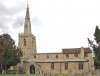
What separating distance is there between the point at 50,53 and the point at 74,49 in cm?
795

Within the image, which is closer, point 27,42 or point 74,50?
point 74,50

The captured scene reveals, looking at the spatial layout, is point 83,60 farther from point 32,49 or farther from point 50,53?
point 32,49

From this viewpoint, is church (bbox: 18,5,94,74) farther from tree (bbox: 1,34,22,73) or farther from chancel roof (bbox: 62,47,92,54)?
tree (bbox: 1,34,22,73)

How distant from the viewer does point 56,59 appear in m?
83.9

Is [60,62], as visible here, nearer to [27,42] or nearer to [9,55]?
[9,55]

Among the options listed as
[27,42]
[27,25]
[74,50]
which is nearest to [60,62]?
[74,50]

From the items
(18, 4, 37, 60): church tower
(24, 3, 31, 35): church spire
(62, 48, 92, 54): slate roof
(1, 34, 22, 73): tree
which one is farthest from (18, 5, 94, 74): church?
(24, 3, 31, 35): church spire

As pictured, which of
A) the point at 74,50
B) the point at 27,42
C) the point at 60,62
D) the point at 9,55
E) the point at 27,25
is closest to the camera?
the point at 9,55

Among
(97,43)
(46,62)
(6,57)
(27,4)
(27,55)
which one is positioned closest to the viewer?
(6,57)

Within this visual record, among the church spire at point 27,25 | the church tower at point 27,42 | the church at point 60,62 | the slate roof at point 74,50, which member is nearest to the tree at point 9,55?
the church at point 60,62

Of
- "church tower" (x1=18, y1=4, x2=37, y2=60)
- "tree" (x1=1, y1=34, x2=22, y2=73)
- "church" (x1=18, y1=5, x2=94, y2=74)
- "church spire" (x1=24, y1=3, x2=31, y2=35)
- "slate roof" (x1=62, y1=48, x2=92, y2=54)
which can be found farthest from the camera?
"church spire" (x1=24, y1=3, x2=31, y2=35)

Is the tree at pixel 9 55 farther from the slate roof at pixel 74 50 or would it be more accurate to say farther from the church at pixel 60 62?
the slate roof at pixel 74 50

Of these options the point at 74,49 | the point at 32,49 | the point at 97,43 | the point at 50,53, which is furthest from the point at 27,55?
the point at 97,43

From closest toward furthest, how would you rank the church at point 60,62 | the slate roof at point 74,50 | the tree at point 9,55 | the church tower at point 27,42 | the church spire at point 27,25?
the tree at point 9,55, the church at point 60,62, the slate roof at point 74,50, the church tower at point 27,42, the church spire at point 27,25
